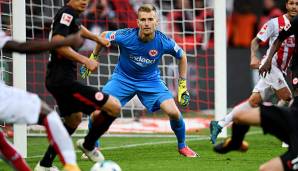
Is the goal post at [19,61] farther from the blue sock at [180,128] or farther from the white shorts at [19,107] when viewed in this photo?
the white shorts at [19,107]

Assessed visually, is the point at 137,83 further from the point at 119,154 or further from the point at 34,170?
the point at 34,170

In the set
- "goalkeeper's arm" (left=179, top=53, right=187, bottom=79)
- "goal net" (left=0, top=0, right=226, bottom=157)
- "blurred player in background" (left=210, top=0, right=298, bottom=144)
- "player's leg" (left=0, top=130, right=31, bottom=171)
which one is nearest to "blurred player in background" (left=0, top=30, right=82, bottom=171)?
"player's leg" (left=0, top=130, right=31, bottom=171)

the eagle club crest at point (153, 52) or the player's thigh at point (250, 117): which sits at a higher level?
the eagle club crest at point (153, 52)

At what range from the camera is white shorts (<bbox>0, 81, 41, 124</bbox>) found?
26.1ft

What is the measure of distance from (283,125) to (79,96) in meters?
2.30

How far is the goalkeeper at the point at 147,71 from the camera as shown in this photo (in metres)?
11.4

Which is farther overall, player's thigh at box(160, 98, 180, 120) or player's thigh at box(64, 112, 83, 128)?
player's thigh at box(160, 98, 180, 120)

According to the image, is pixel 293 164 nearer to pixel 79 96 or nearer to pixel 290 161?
pixel 290 161

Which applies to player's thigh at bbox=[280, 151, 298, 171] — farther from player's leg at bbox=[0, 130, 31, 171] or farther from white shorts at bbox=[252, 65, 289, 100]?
white shorts at bbox=[252, 65, 289, 100]

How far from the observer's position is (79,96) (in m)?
9.41

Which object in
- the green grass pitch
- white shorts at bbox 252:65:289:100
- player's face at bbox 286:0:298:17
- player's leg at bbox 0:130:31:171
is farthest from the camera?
white shorts at bbox 252:65:289:100

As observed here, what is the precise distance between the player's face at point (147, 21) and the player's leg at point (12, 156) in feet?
10.5

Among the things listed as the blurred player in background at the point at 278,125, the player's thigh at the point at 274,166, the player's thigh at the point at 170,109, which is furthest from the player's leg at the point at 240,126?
the player's thigh at the point at 170,109

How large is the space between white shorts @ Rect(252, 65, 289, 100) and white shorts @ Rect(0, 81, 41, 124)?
5.19 m
